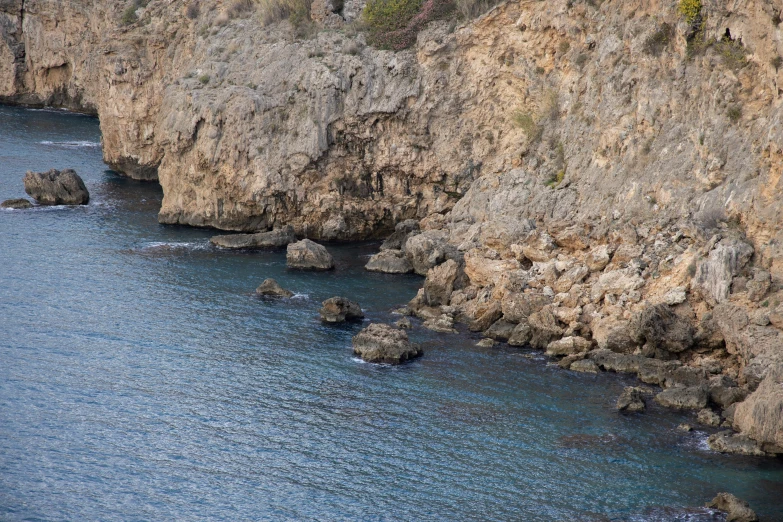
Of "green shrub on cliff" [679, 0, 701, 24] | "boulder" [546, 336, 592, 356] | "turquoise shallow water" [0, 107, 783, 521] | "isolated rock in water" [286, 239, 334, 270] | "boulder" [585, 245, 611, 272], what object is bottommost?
"turquoise shallow water" [0, 107, 783, 521]

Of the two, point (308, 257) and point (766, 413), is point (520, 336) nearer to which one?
point (766, 413)

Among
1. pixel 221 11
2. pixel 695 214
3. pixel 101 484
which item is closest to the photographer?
pixel 101 484

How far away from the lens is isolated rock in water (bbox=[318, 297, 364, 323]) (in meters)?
53.3

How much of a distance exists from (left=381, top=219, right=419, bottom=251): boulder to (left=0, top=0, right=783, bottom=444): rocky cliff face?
1081 mm

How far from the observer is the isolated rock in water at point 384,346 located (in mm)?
47719

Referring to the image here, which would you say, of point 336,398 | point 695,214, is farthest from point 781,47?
point 336,398

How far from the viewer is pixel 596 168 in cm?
5728

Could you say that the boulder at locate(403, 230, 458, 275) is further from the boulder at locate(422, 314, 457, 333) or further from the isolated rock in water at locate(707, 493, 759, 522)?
the isolated rock in water at locate(707, 493, 759, 522)

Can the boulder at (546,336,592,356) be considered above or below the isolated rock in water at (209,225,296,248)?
below

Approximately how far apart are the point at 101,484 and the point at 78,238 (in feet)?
119

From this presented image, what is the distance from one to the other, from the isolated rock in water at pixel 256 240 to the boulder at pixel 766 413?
3760 cm

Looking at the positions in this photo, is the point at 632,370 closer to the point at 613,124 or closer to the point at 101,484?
the point at 613,124

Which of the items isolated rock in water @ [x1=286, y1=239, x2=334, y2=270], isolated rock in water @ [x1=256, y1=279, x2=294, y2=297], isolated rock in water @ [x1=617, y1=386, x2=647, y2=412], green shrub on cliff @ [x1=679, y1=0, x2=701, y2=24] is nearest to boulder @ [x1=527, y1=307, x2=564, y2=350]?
isolated rock in water @ [x1=617, y1=386, x2=647, y2=412]

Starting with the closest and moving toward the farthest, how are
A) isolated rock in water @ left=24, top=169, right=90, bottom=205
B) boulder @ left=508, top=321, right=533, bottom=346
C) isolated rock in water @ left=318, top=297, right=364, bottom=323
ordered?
boulder @ left=508, top=321, right=533, bottom=346 < isolated rock in water @ left=318, top=297, right=364, bottom=323 < isolated rock in water @ left=24, top=169, right=90, bottom=205
